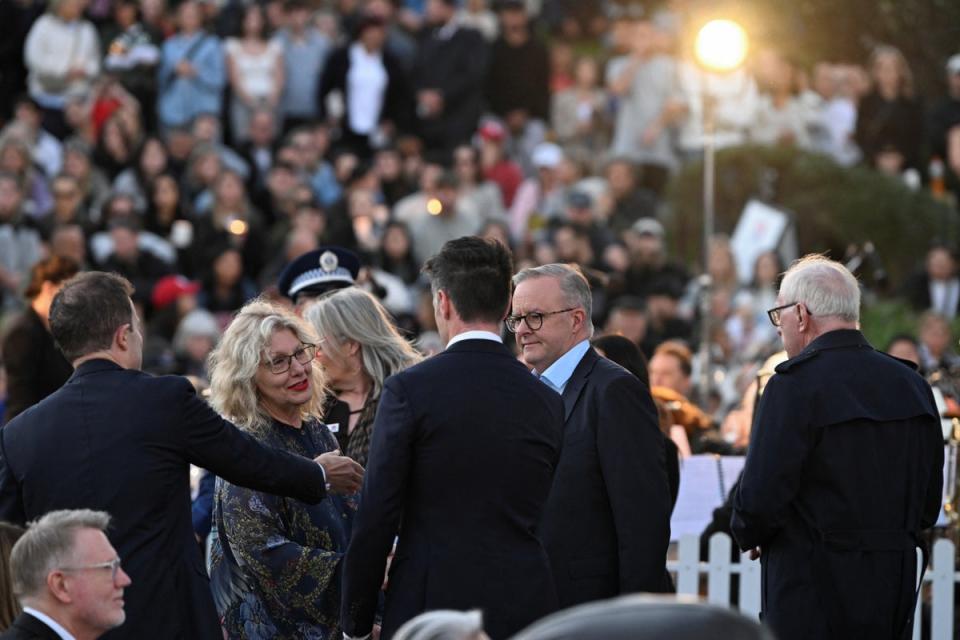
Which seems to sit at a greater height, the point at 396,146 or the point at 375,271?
the point at 396,146

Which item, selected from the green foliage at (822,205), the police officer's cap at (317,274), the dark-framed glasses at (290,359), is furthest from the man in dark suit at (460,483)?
the green foliage at (822,205)

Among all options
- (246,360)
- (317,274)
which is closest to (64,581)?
(246,360)

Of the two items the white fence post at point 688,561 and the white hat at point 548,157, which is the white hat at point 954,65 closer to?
the white hat at point 548,157

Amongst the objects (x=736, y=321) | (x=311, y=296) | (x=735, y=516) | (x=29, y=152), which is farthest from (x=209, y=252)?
(x=735, y=516)

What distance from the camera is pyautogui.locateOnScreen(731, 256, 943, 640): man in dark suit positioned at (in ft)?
19.9

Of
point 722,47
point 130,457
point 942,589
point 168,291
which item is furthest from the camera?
point 168,291

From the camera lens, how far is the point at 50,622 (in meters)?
4.87

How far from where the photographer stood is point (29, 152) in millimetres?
16797

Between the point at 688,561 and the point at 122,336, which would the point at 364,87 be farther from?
the point at 122,336

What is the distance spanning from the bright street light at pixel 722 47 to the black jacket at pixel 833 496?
876cm

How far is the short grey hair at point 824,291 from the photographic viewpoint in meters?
6.23

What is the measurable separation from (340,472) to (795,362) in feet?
5.44

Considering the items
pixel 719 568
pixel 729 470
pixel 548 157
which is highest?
pixel 548 157

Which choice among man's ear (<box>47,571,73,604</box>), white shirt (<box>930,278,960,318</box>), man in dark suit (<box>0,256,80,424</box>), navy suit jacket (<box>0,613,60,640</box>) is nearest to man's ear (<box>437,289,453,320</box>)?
man's ear (<box>47,571,73,604</box>)
